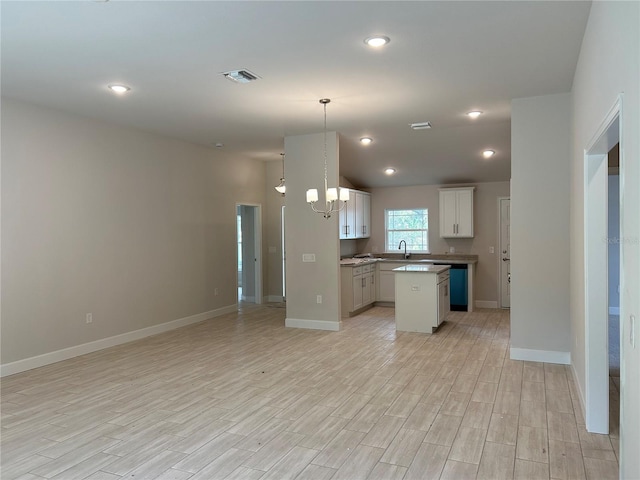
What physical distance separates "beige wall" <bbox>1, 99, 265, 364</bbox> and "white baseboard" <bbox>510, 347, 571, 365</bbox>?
4.76 m

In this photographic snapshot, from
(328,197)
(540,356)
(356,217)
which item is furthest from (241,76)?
(356,217)

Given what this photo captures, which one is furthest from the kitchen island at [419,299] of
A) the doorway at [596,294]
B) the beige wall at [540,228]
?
the doorway at [596,294]

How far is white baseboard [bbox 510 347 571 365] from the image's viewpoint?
485 cm

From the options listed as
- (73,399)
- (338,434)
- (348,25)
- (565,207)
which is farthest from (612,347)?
(73,399)

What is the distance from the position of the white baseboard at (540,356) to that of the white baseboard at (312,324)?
2.47m

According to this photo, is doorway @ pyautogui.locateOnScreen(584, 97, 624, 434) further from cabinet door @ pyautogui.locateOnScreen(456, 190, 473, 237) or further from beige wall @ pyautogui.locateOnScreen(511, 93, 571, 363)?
cabinet door @ pyautogui.locateOnScreen(456, 190, 473, 237)

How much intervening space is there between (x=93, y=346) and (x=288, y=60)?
4.15 m

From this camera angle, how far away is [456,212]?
8.66 metres

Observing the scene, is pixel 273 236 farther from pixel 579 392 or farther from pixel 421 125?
pixel 579 392

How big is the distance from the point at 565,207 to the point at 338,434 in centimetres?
341

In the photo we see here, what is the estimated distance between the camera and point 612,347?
19.0 ft

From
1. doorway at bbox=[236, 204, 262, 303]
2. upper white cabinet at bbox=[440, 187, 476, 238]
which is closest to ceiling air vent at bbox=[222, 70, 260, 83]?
doorway at bbox=[236, 204, 262, 303]

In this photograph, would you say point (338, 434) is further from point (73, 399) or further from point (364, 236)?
point (364, 236)

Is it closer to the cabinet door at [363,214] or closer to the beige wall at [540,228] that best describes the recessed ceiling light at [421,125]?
the beige wall at [540,228]
